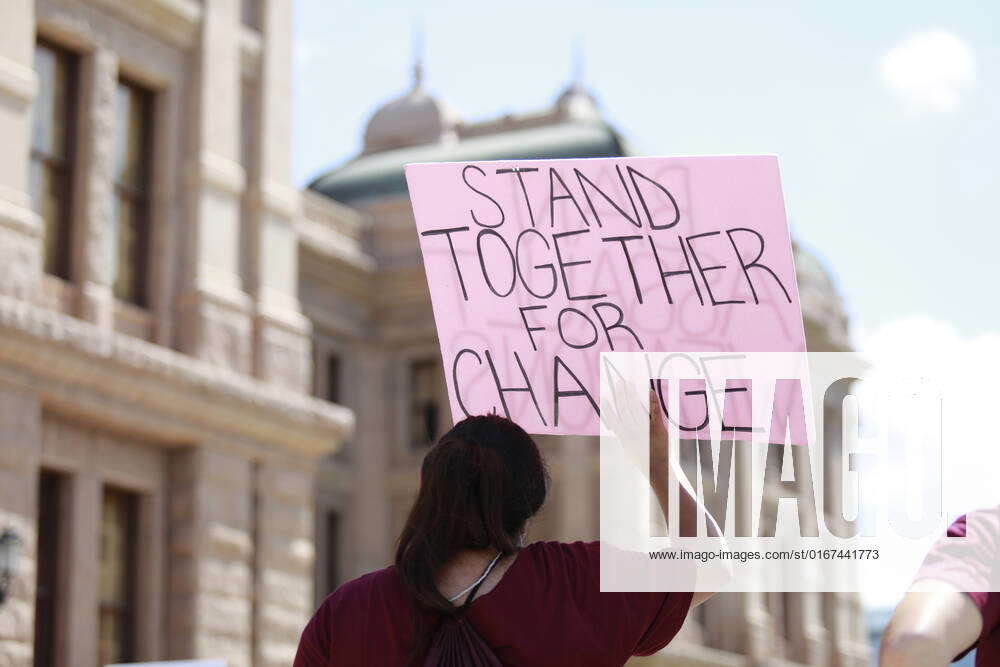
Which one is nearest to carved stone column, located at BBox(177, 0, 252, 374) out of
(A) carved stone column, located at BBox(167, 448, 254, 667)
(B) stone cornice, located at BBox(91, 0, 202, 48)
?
(B) stone cornice, located at BBox(91, 0, 202, 48)

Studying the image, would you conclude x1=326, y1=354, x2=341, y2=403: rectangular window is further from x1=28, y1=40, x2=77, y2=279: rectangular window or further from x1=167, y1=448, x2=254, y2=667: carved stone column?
x1=28, y1=40, x2=77, y2=279: rectangular window

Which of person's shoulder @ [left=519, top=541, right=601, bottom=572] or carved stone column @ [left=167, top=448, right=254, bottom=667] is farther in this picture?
carved stone column @ [left=167, top=448, right=254, bottom=667]

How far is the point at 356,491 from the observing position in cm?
2939

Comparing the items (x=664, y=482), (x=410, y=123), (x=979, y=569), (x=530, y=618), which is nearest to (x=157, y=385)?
(x=664, y=482)

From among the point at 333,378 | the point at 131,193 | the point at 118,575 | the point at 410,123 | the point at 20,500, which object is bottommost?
A: the point at 118,575

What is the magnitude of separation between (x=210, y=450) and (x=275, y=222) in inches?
109

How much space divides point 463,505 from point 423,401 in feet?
87.0

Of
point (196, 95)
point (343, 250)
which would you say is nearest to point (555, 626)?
point (196, 95)

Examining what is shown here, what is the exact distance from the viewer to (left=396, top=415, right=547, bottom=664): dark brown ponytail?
3.42 metres

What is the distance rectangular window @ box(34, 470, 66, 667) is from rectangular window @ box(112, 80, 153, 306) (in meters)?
1.99

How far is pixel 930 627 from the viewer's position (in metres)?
2.48

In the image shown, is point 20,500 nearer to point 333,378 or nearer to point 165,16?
point 165,16

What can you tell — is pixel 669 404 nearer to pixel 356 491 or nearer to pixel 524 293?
pixel 524 293

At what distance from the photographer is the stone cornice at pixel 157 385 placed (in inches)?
588
